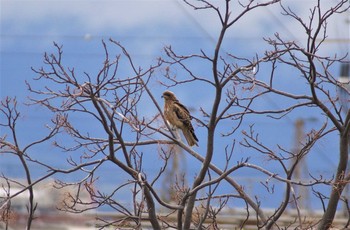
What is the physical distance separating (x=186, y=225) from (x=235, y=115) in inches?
29.1

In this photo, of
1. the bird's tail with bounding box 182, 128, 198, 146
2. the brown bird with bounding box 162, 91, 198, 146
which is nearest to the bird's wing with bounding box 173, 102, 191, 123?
the brown bird with bounding box 162, 91, 198, 146

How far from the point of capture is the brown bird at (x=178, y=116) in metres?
6.67

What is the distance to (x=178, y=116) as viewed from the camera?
6.84 m

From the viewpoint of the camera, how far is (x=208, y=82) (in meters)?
5.29

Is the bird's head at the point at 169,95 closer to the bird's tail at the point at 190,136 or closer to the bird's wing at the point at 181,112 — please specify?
the bird's wing at the point at 181,112

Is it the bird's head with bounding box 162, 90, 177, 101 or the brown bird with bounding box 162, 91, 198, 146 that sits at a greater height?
the bird's head with bounding box 162, 90, 177, 101

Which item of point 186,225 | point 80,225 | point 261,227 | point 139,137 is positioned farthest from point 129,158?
point 80,225

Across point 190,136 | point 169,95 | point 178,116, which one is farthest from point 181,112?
point 169,95

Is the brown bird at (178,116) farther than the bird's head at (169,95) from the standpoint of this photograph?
No

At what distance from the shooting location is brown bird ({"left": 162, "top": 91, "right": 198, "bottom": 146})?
6669 mm

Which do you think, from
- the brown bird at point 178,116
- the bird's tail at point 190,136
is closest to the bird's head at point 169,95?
the brown bird at point 178,116

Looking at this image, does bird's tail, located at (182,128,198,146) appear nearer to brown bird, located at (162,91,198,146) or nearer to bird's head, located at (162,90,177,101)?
brown bird, located at (162,91,198,146)

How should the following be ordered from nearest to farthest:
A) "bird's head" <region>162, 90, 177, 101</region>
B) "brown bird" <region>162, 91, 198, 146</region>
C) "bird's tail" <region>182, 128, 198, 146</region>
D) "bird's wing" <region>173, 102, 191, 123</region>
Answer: "bird's wing" <region>173, 102, 191, 123</region>
"brown bird" <region>162, 91, 198, 146</region>
"bird's tail" <region>182, 128, 198, 146</region>
"bird's head" <region>162, 90, 177, 101</region>

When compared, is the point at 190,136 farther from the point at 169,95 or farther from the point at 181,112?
the point at 169,95
